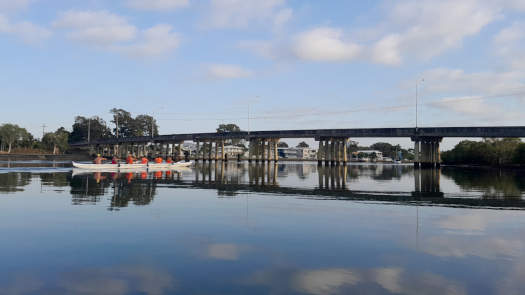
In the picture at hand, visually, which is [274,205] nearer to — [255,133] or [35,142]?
[255,133]

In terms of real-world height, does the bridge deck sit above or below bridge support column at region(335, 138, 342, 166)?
above

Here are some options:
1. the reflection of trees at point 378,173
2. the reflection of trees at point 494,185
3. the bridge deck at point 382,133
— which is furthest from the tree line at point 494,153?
the reflection of trees at point 494,185

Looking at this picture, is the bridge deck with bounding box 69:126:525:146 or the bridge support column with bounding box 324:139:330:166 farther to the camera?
the bridge support column with bounding box 324:139:330:166

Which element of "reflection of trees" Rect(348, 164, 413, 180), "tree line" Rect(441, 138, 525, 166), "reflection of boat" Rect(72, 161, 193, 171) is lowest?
"reflection of trees" Rect(348, 164, 413, 180)

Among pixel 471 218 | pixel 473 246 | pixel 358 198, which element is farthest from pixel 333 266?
pixel 358 198

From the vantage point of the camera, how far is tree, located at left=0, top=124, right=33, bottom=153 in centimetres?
15768

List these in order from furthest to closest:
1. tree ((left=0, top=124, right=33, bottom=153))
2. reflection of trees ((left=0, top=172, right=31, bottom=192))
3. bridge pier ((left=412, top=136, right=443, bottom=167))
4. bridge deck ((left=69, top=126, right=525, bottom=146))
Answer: tree ((left=0, top=124, right=33, bottom=153)), bridge pier ((left=412, top=136, right=443, bottom=167)), bridge deck ((left=69, top=126, right=525, bottom=146)), reflection of trees ((left=0, top=172, right=31, bottom=192))

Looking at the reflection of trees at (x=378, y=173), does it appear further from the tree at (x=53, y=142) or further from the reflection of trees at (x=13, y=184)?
the tree at (x=53, y=142)

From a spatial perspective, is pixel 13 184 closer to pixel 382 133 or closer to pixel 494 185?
pixel 494 185

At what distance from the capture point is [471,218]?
17750 millimetres

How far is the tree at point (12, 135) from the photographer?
15768cm

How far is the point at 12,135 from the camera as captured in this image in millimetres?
158875

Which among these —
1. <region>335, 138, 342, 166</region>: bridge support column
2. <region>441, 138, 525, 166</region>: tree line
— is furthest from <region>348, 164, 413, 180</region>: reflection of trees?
<region>441, 138, 525, 166</region>: tree line

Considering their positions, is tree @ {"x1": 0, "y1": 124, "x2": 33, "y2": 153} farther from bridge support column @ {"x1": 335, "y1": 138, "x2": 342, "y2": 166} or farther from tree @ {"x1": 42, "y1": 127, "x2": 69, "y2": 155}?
bridge support column @ {"x1": 335, "y1": 138, "x2": 342, "y2": 166}
